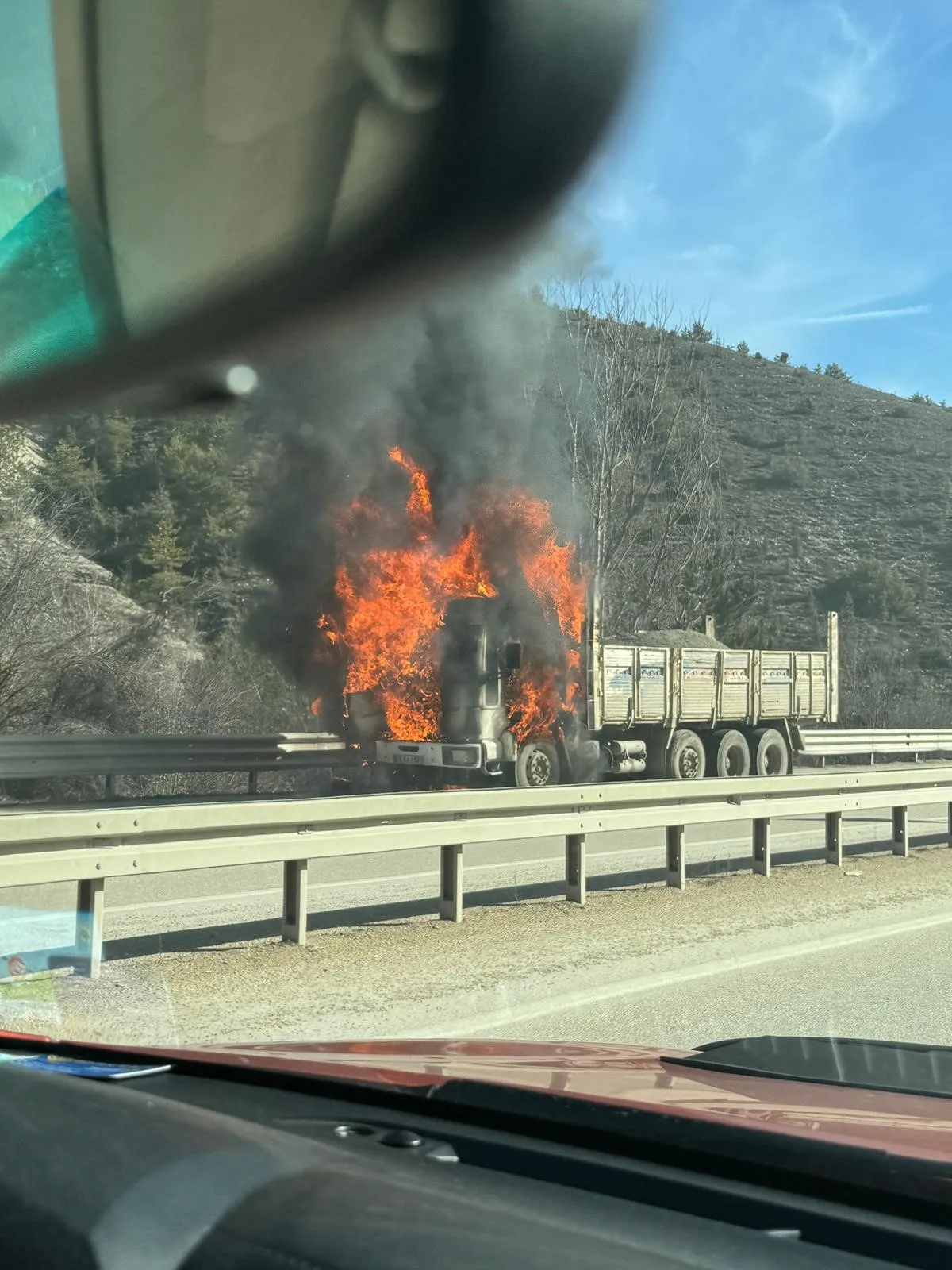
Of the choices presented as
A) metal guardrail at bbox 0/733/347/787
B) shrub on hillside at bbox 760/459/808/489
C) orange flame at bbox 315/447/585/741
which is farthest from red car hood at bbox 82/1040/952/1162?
shrub on hillside at bbox 760/459/808/489

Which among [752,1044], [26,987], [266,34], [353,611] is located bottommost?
[26,987]

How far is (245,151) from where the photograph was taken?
9820 millimetres

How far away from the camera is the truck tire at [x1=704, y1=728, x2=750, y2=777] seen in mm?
23641

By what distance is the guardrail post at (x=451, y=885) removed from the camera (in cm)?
918

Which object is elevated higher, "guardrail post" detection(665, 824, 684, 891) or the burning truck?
the burning truck

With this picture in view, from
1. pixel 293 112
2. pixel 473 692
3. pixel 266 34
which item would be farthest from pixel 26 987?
pixel 473 692

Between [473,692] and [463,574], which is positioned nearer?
[473,692]

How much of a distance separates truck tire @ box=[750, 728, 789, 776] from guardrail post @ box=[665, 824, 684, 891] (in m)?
13.6

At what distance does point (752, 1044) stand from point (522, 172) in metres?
10.9

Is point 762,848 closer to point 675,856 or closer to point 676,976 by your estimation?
point 675,856

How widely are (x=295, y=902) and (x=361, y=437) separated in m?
15.3

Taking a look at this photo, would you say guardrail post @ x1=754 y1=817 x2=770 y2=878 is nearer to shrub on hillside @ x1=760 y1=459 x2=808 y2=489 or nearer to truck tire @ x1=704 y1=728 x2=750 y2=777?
truck tire @ x1=704 y1=728 x2=750 y2=777

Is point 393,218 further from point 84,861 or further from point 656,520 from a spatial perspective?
point 656,520

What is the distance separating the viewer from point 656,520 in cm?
3953
